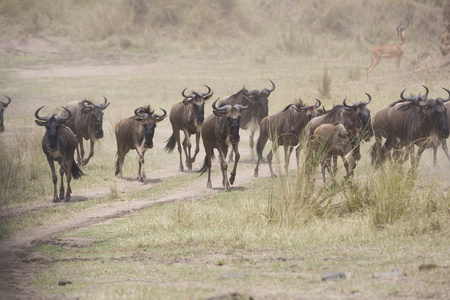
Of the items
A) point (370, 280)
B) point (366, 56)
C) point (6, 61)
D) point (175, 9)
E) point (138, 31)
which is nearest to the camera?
point (370, 280)

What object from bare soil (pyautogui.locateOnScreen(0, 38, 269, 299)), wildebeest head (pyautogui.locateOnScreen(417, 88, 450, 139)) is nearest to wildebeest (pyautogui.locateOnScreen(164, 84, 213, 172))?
bare soil (pyautogui.locateOnScreen(0, 38, 269, 299))

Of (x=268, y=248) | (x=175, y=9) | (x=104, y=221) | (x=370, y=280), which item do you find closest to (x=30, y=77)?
(x=175, y=9)

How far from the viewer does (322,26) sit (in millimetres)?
41750

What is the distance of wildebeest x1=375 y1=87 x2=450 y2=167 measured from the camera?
483 inches

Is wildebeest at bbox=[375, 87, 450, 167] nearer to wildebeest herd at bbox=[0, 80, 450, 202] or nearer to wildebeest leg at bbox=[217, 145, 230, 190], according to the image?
wildebeest herd at bbox=[0, 80, 450, 202]

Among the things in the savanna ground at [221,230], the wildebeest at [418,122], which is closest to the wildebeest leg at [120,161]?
the savanna ground at [221,230]

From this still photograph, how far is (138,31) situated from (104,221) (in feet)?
98.5

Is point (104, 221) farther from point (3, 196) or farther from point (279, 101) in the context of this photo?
point (279, 101)

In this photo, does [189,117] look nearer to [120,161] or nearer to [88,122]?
[120,161]

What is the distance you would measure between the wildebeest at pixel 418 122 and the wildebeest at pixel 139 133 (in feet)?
14.4

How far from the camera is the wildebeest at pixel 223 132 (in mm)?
12336

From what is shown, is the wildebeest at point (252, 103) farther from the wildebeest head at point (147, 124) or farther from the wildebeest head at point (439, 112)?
the wildebeest head at point (439, 112)

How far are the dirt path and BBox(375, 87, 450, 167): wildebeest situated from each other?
8.96 feet

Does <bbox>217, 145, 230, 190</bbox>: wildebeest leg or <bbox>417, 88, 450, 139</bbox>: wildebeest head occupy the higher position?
<bbox>417, 88, 450, 139</bbox>: wildebeest head
